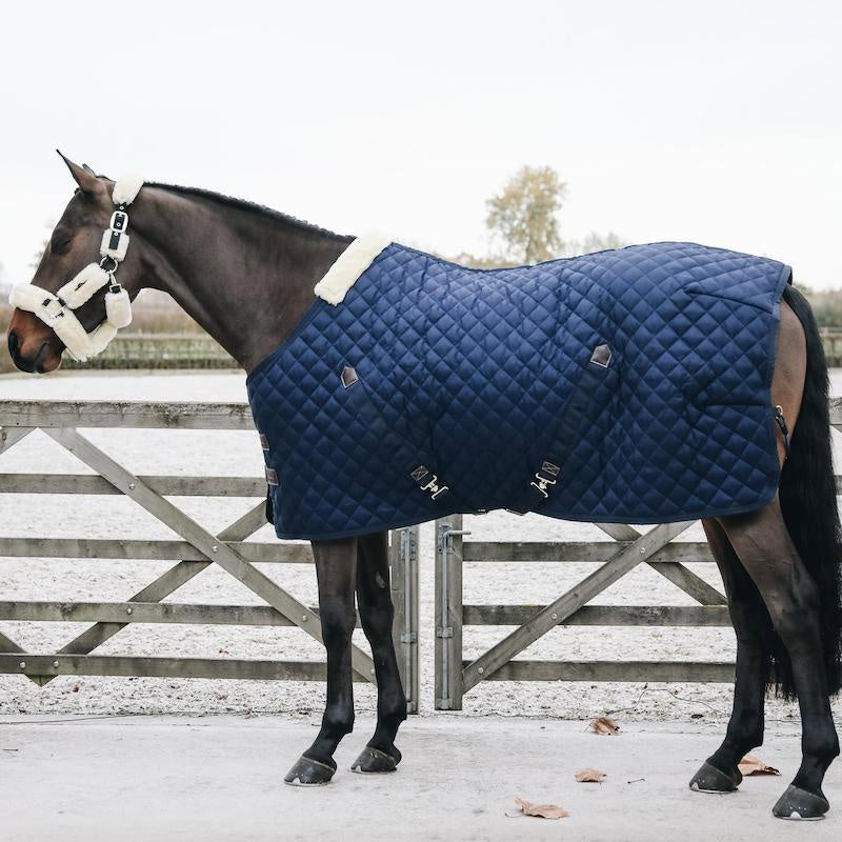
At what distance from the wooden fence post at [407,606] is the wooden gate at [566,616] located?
0.09m

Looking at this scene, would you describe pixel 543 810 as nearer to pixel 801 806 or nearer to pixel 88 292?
pixel 801 806

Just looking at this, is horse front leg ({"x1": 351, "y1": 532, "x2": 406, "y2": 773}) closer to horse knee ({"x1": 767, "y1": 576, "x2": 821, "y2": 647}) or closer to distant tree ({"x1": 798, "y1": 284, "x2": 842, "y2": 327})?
horse knee ({"x1": 767, "y1": 576, "x2": 821, "y2": 647})

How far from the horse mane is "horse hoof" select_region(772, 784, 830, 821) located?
6.94ft

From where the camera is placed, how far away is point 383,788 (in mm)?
3686

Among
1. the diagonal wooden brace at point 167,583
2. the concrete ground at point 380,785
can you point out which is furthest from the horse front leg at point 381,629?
the diagonal wooden brace at point 167,583

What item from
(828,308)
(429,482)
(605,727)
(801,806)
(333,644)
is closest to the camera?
(801,806)

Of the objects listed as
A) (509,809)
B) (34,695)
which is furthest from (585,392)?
(34,695)

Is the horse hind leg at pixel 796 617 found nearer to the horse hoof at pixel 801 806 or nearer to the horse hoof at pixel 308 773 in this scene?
the horse hoof at pixel 801 806

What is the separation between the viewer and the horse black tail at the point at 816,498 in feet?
11.8

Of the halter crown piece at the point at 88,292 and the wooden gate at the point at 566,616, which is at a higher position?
the halter crown piece at the point at 88,292

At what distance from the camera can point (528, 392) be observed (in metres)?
3.54

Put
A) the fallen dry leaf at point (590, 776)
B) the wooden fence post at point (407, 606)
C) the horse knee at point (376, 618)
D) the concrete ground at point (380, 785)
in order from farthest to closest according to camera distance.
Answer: the wooden fence post at point (407, 606), the horse knee at point (376, 618), the fallen dry leaf at point (590, 776), the concrete ground at point (380, 785)

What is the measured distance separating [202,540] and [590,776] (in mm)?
1836

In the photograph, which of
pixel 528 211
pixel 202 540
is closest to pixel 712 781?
pixel 202 540
